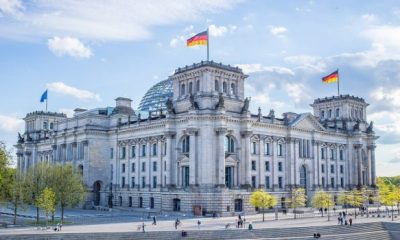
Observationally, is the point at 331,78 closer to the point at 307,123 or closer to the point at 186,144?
the point at 307,123

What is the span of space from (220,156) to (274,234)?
1121 inches

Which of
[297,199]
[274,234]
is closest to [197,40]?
[297,199]

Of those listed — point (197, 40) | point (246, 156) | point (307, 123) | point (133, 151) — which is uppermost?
point (197, 40)

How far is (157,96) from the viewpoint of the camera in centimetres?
14488

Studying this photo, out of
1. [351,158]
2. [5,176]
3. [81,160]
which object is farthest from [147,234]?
[351,158]

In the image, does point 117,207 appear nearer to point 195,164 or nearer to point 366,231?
point 195,164

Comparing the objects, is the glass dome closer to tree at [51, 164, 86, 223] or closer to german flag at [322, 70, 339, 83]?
german flag at [322, 70, 339, 83]

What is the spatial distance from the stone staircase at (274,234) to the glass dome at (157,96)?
76118 millimetres

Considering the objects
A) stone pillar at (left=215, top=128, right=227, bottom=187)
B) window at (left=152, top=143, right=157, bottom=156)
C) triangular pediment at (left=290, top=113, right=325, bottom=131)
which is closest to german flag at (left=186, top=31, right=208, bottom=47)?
stone pillar at (left=215, top=128, right=227, bottom=187)

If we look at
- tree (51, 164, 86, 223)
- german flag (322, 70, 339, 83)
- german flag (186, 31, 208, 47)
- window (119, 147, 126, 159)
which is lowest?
tree (51, 164, 86, 223)

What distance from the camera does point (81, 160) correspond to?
11631cm

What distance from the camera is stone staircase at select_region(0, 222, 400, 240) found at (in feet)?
195

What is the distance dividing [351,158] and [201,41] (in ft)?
189

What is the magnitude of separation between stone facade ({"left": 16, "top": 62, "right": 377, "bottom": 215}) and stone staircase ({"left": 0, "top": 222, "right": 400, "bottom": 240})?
79.3ft
